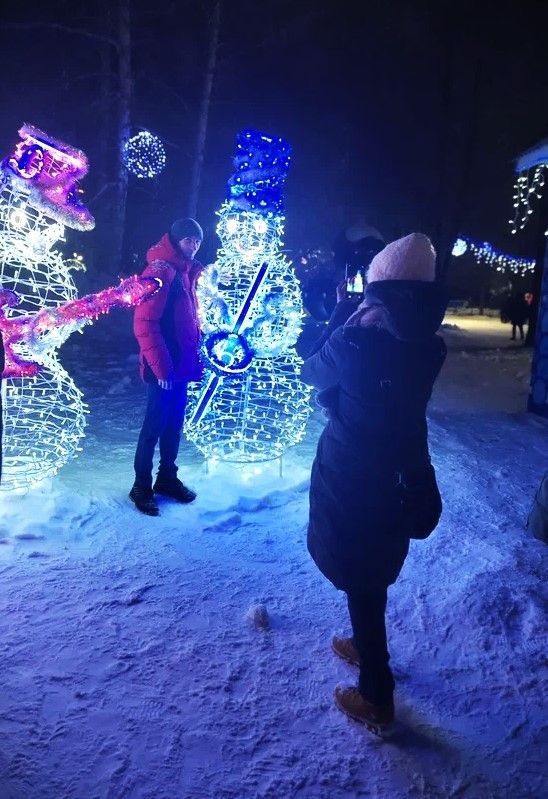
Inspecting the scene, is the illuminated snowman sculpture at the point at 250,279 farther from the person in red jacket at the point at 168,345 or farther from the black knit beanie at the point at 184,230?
the black knit beanie at the point at 184,230

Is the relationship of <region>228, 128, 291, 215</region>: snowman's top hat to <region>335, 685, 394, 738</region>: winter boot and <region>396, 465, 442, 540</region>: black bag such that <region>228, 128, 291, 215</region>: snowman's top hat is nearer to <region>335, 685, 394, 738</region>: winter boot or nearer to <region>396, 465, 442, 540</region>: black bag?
<region>396, 465, 442, 540</region>: black bag

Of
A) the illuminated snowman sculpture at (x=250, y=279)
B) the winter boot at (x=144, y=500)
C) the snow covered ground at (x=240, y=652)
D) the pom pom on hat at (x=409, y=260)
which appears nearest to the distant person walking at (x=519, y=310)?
the snow covered ground at (x=240, y=652)

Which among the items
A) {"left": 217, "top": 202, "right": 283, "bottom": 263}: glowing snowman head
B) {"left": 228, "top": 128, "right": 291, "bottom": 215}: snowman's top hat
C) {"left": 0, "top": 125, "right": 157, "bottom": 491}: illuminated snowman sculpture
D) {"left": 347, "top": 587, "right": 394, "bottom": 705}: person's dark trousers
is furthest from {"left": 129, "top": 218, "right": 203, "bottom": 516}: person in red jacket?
{"left": 347, "top": 587, "right": 394, "bottom": 705}: person's dark trousers

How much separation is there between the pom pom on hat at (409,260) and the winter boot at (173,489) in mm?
2862

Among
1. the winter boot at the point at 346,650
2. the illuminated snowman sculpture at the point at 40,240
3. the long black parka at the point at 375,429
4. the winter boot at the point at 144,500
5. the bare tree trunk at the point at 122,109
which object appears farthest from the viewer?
the bare tree trunk at the point at 122,109

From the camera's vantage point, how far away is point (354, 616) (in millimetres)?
2375

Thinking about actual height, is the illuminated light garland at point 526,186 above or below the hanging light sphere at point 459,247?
below

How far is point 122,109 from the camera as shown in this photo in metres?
15.2

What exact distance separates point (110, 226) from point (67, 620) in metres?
14.6

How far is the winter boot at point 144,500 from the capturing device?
430cm

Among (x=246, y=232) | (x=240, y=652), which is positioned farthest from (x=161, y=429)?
(x=240, y=652)

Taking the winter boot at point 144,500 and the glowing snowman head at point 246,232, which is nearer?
the winter boot at point 144,500

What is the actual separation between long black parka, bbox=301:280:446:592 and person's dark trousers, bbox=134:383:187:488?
2249mm

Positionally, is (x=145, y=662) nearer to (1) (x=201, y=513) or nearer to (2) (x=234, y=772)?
(2) (x=234, y=772)
